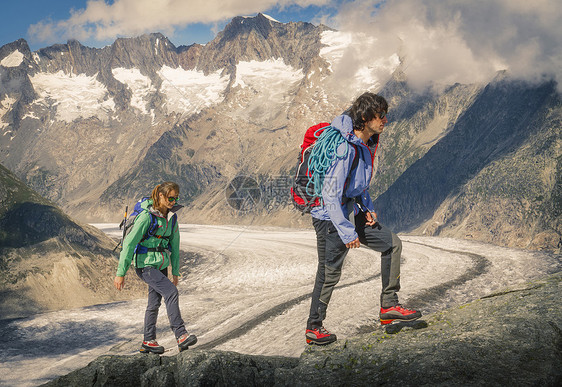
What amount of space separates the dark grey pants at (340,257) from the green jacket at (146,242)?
8.41 feet

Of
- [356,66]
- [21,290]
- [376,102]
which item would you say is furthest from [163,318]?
[356,66]

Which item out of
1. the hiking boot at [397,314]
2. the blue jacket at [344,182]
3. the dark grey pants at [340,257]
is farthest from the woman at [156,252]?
the hiking boot at [397,314]

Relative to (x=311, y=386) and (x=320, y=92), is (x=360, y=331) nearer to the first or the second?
(x=311, y=386)

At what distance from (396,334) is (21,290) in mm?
18267

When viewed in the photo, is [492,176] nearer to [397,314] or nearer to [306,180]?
[397,314]

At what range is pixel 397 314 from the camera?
5.94 m

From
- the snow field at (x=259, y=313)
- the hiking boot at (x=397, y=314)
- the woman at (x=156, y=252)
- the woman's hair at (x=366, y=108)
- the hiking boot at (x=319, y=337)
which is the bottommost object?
the snow field at (x=259, y=313)

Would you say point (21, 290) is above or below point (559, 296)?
below

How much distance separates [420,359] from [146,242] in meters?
4.39

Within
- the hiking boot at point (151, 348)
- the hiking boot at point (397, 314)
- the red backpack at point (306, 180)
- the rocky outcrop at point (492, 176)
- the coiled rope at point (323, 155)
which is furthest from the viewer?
the rocky outcrop at point (492, 176)

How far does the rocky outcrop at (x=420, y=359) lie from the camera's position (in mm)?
4320

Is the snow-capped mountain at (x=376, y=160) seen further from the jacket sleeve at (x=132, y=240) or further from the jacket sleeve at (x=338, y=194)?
the jacket sleeve at (x=132, y=240)

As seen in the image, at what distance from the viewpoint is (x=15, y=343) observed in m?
13.6

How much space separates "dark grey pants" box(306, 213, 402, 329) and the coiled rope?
0.50 metres
